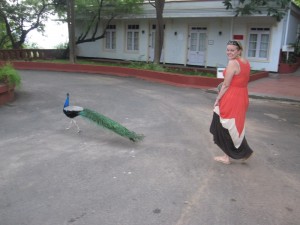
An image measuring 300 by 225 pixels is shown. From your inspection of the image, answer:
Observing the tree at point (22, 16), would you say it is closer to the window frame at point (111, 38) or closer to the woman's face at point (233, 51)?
the window frame at point (111, 38)

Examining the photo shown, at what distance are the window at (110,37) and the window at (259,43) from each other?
9715 mm

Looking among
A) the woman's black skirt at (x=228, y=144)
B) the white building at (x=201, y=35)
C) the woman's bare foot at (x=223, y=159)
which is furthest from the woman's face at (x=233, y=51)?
the white building at (x=201, y=35)

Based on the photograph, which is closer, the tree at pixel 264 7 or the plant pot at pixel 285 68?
the tree at pixel 264 7

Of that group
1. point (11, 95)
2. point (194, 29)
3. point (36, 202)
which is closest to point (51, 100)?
point (11, 95)

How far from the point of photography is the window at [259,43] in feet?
62.1

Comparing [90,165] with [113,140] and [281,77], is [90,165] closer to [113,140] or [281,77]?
[113,140]

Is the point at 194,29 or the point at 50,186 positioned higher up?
the point at 194,29

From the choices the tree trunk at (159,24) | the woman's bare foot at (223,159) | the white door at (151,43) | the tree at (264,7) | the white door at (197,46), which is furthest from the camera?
the white door at (151,43)

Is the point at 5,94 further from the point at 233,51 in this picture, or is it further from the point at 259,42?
the point at 259,42

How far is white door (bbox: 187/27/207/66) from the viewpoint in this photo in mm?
21378

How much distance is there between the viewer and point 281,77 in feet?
57.3

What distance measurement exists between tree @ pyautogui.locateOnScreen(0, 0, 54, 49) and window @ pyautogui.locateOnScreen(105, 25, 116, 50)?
4005mm

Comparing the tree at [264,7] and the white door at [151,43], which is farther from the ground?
the tree at [264,7]

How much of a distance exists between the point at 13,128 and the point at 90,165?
2937mm
